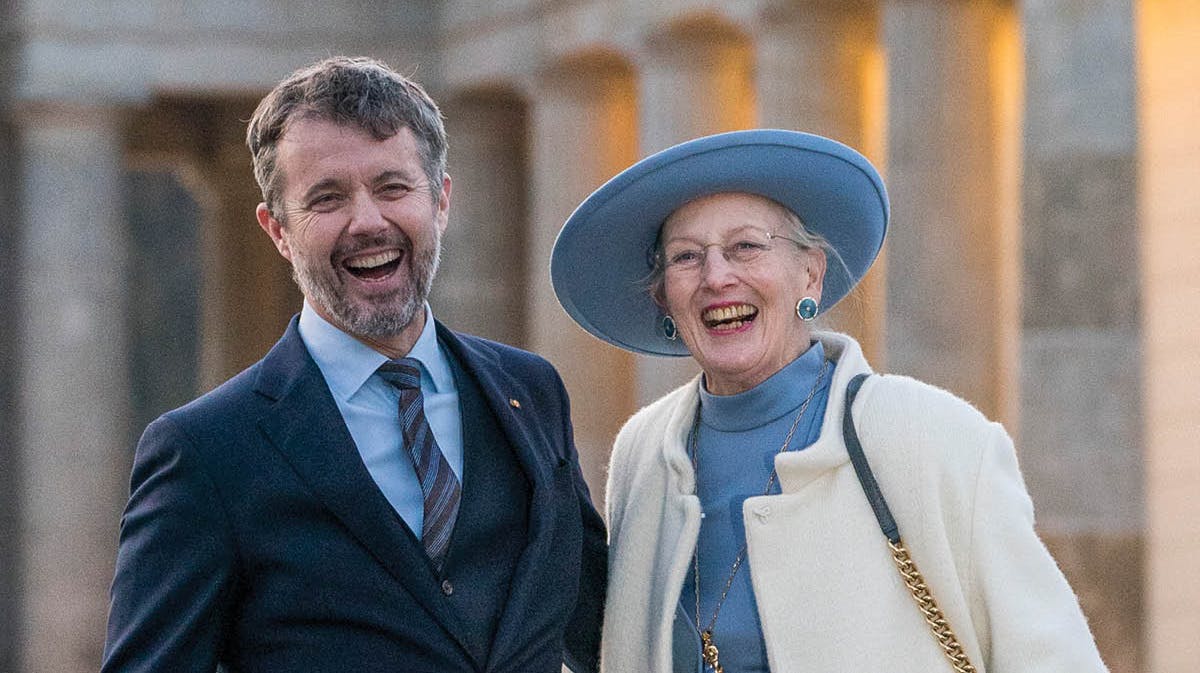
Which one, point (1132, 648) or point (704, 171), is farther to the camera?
point (1132, 648)

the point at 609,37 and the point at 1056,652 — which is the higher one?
the point at 609,37

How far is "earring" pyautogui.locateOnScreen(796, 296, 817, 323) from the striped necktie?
0.90 meters

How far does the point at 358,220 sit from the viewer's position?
12.9 ft

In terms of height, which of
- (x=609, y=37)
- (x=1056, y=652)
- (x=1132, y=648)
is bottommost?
(x=1132, y=648)

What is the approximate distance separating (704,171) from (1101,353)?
545 centimetres

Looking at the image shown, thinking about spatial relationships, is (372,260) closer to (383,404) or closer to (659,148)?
(383,404)

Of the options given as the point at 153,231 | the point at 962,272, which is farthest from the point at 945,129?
the point at 153,231

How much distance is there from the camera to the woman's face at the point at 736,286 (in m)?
4.26

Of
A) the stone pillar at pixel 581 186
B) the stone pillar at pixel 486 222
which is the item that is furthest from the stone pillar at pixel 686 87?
the stone pillar at pixel 486 222

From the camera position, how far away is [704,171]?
4250 millimetres

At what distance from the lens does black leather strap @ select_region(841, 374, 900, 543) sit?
3.96 meters

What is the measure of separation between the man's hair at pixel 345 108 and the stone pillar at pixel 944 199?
7.48 m

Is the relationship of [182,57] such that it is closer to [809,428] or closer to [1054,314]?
[1054,314]

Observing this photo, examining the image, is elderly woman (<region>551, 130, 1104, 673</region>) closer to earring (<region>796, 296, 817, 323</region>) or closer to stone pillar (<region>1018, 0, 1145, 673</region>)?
earring (<region>796, 296, 817, 323</region>)
